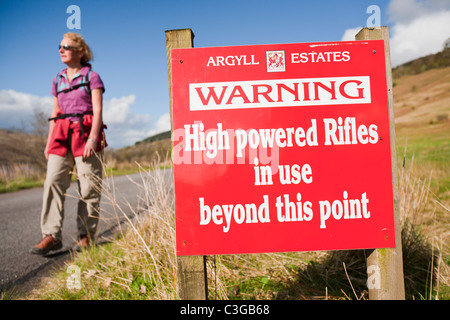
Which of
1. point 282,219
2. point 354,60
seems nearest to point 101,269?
point 282,219

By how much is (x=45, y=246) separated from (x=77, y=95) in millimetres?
1584

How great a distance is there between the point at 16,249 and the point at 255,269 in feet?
9.78

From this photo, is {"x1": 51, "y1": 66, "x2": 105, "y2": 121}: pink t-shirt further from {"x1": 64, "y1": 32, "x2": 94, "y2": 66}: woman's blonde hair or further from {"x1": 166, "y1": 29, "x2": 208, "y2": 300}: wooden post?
{"x1": 166, "y1": 29, "x2": 208, "y2": 300}: wooden post

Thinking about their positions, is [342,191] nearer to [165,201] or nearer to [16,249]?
[165,201]

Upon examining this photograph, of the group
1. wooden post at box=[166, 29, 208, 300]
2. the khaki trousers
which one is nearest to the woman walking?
the khaki trousers

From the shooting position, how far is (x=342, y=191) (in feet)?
5.30

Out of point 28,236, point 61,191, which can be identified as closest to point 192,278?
point 61,191

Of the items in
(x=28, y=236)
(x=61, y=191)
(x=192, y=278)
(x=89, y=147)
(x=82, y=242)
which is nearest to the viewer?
(x=192, y=278)

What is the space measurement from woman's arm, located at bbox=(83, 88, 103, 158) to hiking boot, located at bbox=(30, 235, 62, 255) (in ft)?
3.27

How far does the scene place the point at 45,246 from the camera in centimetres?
334

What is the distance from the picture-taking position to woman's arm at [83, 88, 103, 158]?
10.4ft

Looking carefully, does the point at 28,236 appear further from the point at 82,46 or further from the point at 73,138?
the point at 82,46

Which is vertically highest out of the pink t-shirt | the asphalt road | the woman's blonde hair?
the woman's blonde hair

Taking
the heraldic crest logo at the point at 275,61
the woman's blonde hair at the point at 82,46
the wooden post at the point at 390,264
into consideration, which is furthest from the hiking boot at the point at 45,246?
the wooden post at the point at 390,264
